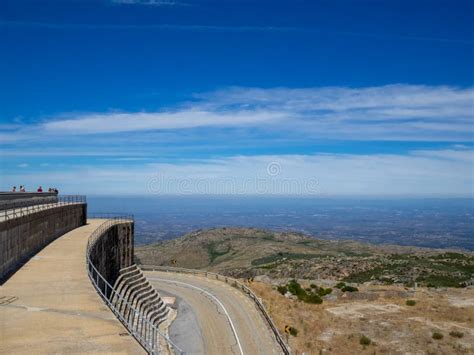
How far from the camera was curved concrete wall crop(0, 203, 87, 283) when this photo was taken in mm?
18819

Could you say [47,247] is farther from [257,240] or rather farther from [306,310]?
[257,240]

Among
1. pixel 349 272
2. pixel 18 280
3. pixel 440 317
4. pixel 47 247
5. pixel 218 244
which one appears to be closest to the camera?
pixel 18 280

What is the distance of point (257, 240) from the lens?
145250 millimetres

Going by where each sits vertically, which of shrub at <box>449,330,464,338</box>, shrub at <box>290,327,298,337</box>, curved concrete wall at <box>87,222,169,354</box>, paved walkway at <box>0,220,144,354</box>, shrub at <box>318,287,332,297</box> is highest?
paved walkway at <box>0,220,144,354</box>

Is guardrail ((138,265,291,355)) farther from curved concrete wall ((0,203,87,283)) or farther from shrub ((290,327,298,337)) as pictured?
curved concrete wall ((0,203,87,283))

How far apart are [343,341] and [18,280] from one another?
829 inches

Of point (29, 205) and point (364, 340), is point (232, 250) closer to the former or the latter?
point (364, 340)

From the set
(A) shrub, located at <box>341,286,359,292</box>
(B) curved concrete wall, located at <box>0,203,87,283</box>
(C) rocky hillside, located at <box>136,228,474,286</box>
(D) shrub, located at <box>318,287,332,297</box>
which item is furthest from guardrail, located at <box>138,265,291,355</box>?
(B) curved concrete wall, located at <box>0,203,87,283</box>

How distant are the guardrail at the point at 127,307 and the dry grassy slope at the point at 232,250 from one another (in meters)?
70.2

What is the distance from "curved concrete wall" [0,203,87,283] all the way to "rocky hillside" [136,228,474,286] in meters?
30.6

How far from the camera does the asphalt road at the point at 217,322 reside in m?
27.8

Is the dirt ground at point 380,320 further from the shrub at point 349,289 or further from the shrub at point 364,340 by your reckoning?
the shrub at point 349,289

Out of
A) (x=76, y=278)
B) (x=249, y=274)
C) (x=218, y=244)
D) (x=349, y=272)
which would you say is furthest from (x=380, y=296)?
(x=218, y=244)

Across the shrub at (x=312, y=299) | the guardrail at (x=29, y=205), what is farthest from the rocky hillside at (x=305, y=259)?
the guardrail at (x=29, y=205)
